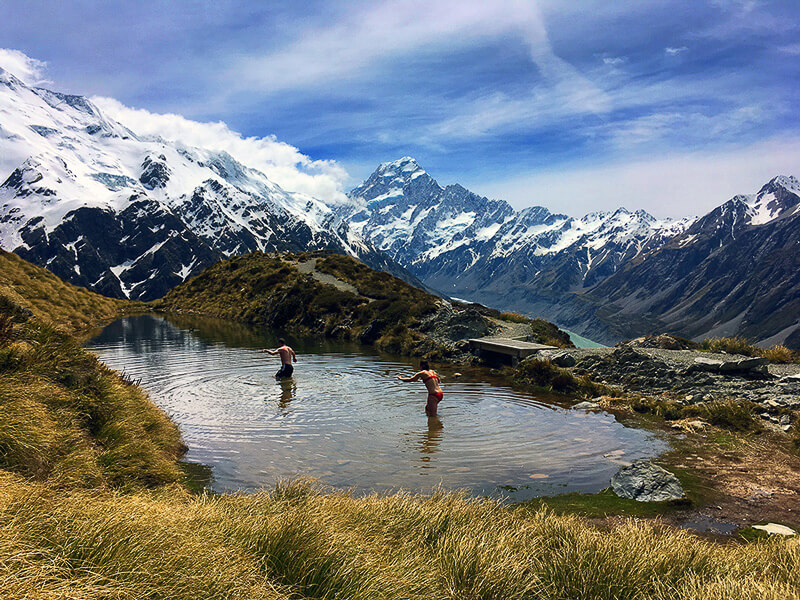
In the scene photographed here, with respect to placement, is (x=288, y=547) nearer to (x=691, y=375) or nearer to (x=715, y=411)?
(x=715, y=411)

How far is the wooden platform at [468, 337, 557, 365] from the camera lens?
3228 cm

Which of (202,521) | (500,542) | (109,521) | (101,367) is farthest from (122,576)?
(101,367)

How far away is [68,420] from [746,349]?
38249 millimetres

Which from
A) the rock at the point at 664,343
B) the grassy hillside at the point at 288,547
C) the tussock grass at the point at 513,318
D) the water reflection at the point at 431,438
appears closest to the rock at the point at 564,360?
the rock at the point at 664,343

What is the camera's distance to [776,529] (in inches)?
407

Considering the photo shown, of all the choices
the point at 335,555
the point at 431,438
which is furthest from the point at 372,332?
the point at 335,555

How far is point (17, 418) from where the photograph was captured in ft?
28.1

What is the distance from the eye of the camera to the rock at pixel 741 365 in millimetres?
24328

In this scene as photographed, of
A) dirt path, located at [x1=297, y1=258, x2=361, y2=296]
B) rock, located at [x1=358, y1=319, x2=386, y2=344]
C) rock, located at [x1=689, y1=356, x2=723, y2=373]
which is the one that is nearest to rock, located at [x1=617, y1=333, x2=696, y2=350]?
rock, located at [x1=689, y1=356, x2=723, y2=373]

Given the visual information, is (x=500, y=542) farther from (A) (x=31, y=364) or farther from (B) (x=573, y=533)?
(A) (x=31, y=364)

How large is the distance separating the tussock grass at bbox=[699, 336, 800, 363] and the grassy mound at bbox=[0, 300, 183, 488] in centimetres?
3305

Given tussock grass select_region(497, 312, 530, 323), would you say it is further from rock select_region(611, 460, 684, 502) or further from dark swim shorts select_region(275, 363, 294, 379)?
rock select_region(611, 460, 684, 502)

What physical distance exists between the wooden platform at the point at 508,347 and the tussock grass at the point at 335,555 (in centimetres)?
2378

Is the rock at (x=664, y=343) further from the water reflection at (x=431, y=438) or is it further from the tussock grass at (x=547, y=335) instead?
the water reflection at (x=431, y=438)
